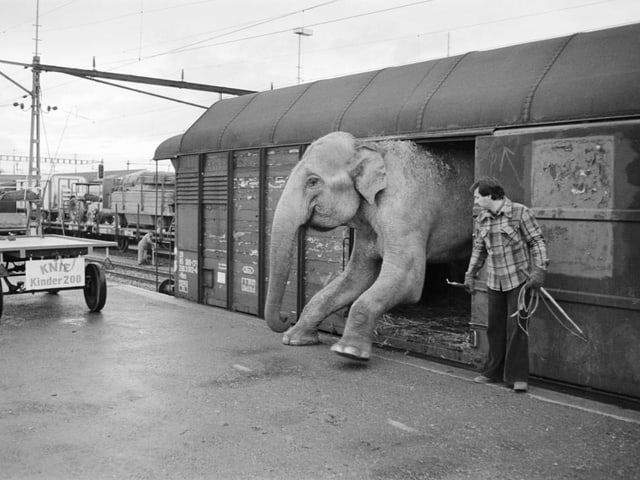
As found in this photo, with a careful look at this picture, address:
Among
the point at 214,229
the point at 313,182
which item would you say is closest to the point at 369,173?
the point at 313,182

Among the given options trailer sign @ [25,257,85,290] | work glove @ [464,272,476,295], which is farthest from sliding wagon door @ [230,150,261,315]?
work glove @ [464,272,476,295]

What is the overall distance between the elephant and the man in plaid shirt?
929 millimetres

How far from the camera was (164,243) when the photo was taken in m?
24.1

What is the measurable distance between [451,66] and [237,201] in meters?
3.72

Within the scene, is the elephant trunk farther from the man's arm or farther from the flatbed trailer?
the flatbed trailer

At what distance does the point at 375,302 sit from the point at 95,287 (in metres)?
5.08

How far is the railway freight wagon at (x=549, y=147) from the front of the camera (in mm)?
5562

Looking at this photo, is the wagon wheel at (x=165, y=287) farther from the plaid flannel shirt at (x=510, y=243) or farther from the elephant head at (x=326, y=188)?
the plaid flannel shirt at (x=510, y=243)

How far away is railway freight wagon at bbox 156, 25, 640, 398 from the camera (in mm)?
5562

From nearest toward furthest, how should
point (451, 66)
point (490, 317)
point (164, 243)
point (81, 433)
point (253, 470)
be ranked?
point (253, 470), point (81, 433), point (490, 317), point (451, 66), point (164, 243)

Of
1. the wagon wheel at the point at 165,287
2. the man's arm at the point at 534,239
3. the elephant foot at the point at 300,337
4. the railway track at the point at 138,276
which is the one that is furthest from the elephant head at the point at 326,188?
the railway track at the point at 138,276

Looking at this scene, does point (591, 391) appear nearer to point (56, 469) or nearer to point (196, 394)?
point (196, 394)

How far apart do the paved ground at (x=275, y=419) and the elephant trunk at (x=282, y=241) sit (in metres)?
0.62

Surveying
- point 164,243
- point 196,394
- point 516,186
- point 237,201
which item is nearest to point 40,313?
point 237,201
